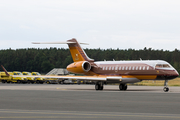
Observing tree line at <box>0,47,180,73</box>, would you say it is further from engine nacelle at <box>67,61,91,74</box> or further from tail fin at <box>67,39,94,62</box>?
engine nacelle at <box>67,61,91,74</box>

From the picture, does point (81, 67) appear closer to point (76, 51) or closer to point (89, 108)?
point (76, 51)

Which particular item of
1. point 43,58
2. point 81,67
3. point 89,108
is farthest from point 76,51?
point 43,58

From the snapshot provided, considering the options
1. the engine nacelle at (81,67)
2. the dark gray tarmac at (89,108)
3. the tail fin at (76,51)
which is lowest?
the dark gray tarmac at (89,108)

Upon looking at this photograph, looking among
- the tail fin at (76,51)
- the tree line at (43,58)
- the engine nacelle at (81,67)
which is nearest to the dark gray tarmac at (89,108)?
the engine nacelle at (81,67)

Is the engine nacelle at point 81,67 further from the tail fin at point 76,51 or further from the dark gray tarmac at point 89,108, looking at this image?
the dark gray tarmac at point 89,108

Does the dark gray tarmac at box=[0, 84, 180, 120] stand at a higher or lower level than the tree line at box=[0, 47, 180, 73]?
higher

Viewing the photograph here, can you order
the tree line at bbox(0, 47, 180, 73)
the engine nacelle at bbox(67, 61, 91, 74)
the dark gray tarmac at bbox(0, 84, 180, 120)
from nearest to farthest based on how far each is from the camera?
1. the dark gray tarmac at bbox(0, 84, 180, 120)
2. the engine nacelle at bbox(67, 61, 91, 74)
3. the tree line at bbox(0, 47, 180, 73)

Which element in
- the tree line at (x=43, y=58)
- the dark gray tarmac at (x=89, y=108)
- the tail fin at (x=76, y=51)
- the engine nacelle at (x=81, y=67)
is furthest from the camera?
the tree line at (x=43, y=58)

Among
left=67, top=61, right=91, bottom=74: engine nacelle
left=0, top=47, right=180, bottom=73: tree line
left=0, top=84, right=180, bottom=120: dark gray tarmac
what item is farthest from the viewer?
left=0, top=47, right=180, bottom=73: tree line

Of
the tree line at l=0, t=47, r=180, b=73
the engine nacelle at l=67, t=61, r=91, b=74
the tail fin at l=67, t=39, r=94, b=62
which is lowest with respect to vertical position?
the tree line at l=0, t=47, r=180, b=73

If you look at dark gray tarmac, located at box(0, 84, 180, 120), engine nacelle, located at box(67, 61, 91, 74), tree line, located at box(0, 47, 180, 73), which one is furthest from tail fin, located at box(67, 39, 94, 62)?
tree line, located at box(0, 47, 180, 73)

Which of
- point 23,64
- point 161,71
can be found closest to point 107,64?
point 161,71

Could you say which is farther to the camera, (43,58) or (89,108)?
(43,58)

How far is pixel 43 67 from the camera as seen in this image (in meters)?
185
